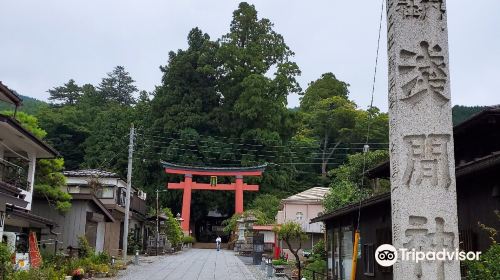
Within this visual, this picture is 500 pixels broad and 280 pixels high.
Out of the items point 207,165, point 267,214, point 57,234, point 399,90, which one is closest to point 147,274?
point 57,234

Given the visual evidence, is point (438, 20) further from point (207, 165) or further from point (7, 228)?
point (207, 165)

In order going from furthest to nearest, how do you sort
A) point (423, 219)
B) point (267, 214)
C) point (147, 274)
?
point (267, 214), point (147, 274), point (423, 219)

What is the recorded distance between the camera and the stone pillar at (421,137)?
6.46m

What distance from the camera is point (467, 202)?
9516 millimetres

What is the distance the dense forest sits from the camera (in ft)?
190

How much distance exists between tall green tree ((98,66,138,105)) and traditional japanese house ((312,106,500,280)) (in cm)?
7422

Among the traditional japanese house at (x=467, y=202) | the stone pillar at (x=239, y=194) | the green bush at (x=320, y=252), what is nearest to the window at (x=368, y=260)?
the traditional japanese house at (x=467, y=202)

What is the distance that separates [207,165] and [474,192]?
49528 millimetres

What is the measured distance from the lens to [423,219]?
21.3 ft

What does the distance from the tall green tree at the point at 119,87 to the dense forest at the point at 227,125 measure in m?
18.2

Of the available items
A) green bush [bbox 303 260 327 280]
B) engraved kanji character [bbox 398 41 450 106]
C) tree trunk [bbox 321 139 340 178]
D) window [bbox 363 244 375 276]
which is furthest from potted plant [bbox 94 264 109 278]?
tree trunk [bbox 321 139 340 178]

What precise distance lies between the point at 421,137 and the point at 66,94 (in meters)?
81.5

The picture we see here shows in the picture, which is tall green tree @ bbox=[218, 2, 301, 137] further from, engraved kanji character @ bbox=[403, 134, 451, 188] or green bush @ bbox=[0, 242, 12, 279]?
engraved kanji character @ bbox=[403, 134, 451, 188]

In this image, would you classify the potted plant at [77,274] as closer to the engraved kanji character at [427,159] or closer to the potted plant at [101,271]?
the potted plant at [101,271]
